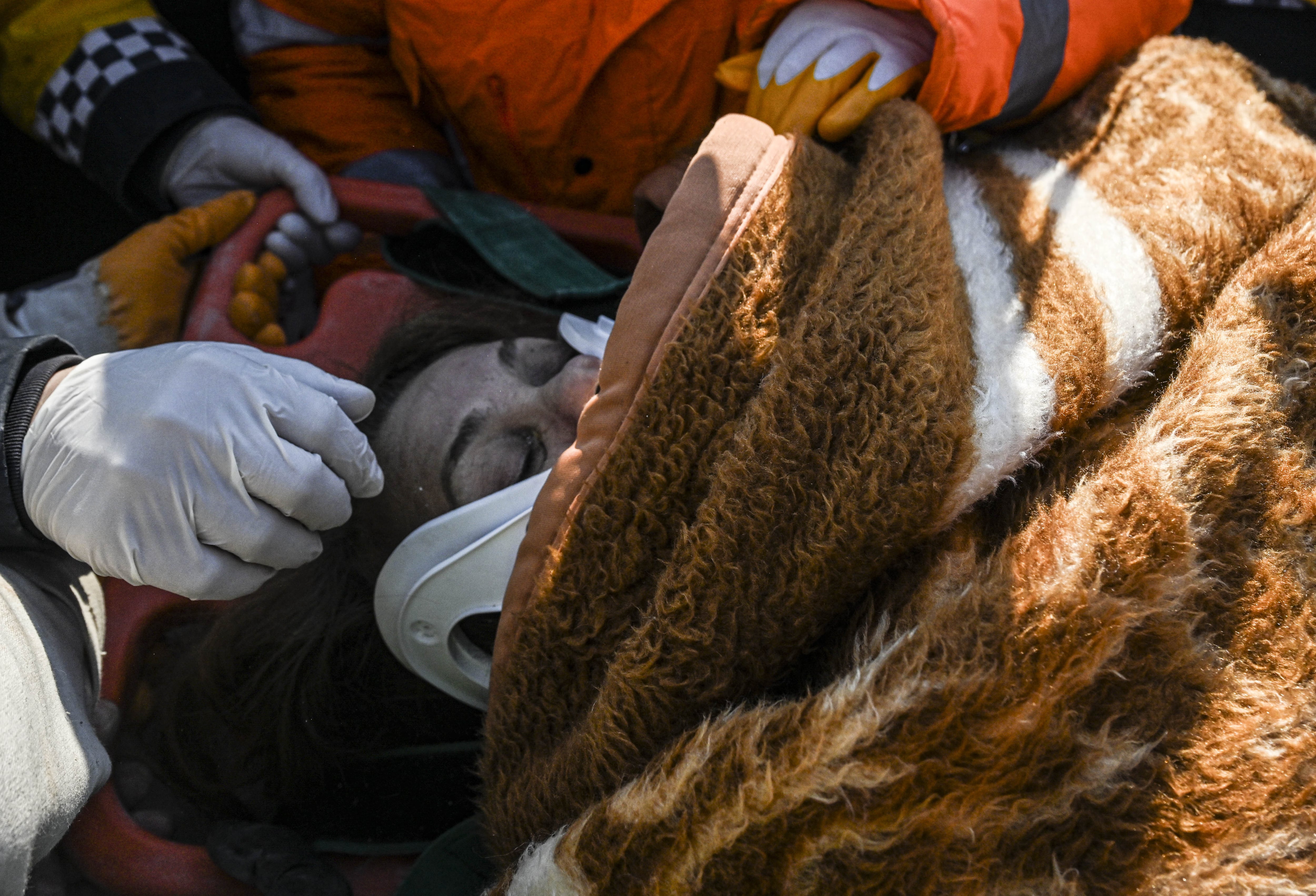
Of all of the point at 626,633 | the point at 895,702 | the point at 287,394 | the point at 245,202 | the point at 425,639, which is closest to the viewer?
the point at 895,702

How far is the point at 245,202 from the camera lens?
125 cm

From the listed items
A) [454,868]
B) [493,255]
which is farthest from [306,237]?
[454,868]

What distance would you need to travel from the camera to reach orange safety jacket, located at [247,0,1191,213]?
0.98m

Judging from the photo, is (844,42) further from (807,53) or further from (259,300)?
(259,300)

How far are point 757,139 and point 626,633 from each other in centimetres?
52

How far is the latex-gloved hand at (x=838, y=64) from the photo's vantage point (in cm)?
97

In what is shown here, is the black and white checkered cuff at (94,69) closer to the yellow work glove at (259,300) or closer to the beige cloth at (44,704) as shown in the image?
the yellow work glove at (259,300)

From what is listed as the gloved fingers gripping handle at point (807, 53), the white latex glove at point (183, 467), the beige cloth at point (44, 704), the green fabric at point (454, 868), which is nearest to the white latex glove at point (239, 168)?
the white latex glove at point (183, 467)

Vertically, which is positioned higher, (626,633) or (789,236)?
(789,236)

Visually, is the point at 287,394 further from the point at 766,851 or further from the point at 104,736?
the point at 766,851

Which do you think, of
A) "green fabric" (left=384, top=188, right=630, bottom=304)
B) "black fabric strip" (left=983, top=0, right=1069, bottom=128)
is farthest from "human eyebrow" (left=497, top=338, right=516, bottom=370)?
"black fabric strip" (left=983, top=0, right=1069, bottom=128)

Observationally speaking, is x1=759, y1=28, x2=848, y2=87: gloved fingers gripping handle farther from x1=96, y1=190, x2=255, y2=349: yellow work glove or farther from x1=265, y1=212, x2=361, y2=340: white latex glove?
x1=96, y1=190, x2=255, y2=349: yellow work glove

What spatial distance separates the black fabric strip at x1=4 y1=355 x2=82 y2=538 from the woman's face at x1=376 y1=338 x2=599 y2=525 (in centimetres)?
36

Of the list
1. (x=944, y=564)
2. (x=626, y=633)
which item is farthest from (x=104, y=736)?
(x=944, y=564)
